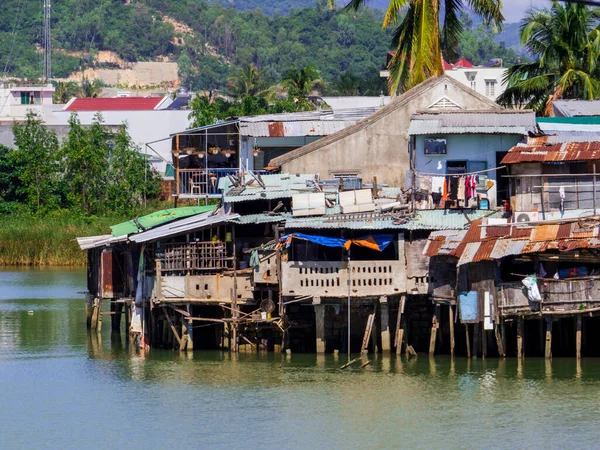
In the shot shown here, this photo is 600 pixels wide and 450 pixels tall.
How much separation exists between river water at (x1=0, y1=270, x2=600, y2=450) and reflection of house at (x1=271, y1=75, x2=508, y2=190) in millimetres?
5611

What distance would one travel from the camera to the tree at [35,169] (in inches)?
2507

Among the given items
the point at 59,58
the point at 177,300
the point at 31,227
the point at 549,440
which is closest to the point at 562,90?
the point at 177,300

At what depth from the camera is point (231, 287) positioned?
30078mm

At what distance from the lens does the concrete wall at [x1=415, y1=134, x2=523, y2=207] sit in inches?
1230

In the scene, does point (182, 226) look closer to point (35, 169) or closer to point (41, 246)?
point (41, 246)

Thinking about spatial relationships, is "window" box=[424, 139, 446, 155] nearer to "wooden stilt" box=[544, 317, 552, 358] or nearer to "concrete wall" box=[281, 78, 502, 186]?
"concrete wall" box=[281, 78, 502, 186]

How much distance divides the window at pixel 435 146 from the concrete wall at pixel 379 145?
1.47 m

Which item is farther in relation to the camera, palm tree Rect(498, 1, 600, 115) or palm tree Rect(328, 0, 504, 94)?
palm tree Rect(498, 1, 600, 115)

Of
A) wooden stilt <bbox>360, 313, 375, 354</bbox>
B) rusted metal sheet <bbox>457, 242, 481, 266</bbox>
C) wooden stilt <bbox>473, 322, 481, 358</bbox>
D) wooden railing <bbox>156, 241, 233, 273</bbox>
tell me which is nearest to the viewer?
rusted metal sheet <bbox>457, 242, 481, 266</bbox>

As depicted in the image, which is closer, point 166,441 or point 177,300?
point 166,441

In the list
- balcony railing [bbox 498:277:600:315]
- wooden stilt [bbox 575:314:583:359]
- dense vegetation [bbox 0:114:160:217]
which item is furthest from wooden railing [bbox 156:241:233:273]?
dense vegetation [bbox 0:114:160:217]

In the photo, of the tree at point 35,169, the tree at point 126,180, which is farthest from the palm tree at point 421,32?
the tree at point 35,169

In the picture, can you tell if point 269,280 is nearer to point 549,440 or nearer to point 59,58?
point 549,440

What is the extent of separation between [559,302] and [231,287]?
788 centimetres
